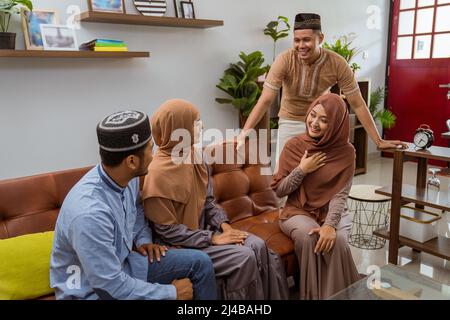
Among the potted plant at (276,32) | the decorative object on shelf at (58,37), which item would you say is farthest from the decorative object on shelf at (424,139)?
the decorative object on shelf at (58,37)

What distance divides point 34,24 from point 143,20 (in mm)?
797

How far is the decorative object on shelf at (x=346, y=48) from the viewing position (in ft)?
14.6

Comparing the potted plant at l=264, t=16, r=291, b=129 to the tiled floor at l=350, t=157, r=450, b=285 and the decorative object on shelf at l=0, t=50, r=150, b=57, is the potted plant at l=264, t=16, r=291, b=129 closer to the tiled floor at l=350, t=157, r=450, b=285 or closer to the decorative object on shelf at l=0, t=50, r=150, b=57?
the decorative object on shelf at l=0, t=50, r=150, b=57

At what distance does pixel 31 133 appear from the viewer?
115 inches

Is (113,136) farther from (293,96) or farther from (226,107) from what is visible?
(226,107)

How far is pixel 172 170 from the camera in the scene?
5.80 ft

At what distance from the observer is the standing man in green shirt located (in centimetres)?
237

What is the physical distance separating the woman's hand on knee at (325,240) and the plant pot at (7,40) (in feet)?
7.33

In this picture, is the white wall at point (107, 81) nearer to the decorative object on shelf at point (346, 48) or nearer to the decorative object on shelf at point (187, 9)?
the decorative object on shelf at point (187, 9)

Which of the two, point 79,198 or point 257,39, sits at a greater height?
point 257,39
